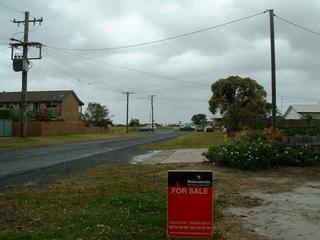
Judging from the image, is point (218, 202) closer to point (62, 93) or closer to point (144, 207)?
point (144, 207)

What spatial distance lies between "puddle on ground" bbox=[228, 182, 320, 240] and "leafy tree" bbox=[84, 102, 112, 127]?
83.3 metres

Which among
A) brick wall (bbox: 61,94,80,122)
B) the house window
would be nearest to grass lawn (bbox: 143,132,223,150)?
brick wall (bbox: 61,94,80,122)

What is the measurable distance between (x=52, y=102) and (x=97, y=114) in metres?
8.99

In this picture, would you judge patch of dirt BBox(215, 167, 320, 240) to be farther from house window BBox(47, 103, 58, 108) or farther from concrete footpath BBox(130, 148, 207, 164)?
house window BBox(47, 103, 58, 108)

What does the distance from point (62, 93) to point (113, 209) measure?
85.4 meters

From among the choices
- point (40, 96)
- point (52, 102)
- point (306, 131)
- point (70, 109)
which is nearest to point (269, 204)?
point (306, 131)

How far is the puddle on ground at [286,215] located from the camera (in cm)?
828

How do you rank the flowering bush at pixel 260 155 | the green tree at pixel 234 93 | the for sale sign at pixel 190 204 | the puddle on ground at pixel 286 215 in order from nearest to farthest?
the for sale sign at pixel 190 204
the puddle on ground at pixel 286 215
the flowering bush at pixel 260 155
the green tree at pixel 234 93

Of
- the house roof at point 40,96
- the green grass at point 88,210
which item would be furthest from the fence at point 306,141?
the house roof at point 40,96

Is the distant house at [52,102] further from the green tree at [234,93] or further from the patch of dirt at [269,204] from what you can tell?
the patch of dirt at [269,204]

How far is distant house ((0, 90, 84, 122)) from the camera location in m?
90.6

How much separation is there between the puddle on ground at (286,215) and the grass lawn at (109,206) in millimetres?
302

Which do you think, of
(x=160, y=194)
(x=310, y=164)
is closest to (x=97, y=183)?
(x=160, y=194)

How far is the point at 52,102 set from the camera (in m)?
91.6
